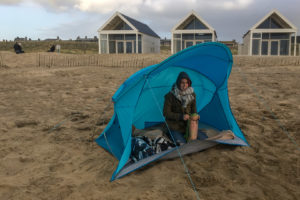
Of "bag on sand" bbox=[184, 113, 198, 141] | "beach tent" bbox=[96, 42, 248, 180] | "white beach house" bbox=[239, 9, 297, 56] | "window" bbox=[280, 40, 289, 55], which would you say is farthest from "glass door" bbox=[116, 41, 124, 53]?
"bag on sand" bbox=[184, 113, 198, 141]

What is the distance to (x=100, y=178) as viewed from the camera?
3.21 m

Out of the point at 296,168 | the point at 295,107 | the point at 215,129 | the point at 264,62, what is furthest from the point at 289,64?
the point at 296,168

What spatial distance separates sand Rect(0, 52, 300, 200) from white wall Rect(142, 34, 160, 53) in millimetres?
16844

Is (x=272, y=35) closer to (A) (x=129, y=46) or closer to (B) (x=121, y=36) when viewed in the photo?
(A) (x=129, y=46)

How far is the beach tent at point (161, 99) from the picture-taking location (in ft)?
11.6

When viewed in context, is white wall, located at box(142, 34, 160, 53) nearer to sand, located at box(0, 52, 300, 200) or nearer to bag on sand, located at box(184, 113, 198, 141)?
sand, located at box(0, 52, 300, 200)

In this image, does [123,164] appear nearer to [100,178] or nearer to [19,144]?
[100,178]

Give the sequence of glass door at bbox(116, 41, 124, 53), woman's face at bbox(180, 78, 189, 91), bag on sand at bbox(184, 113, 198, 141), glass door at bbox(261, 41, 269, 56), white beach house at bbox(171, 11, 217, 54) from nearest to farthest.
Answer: bag on sand at bbox(184, 113, 198, 141) → woman's face at bbox(180, 78, 189, 91) → white beach house at bbox(171, 11, 217, 54) → glass door at bbox(261, 41, 269, 56) → glass door at bbox(116, 41, 124, 53)

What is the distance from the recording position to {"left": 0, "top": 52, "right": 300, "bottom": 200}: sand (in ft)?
9.53

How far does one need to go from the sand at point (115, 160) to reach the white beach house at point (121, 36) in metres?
16.0

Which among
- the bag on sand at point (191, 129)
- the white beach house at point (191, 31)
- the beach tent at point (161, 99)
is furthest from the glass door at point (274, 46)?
the bag on sand at point (191, 129)

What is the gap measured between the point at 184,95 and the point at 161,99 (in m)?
0.98

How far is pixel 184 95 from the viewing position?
4.11 metres

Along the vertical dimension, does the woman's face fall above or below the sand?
above
